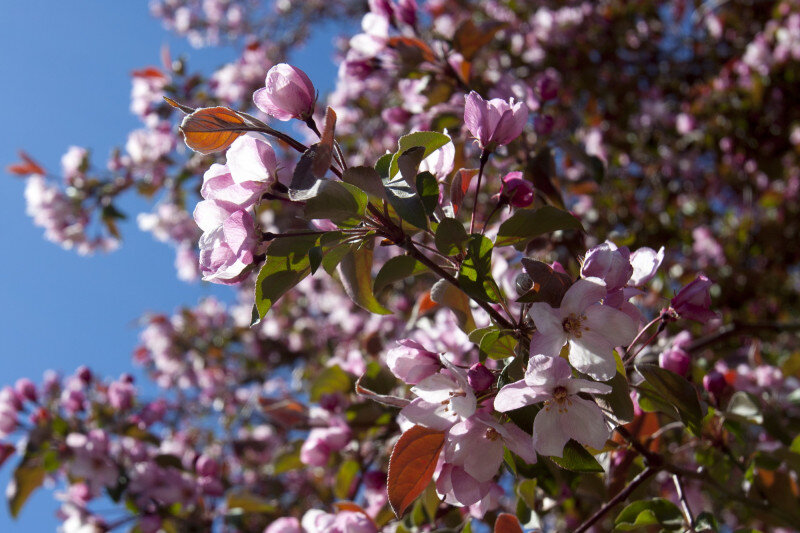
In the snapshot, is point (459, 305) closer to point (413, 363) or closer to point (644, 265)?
point (413, 363)

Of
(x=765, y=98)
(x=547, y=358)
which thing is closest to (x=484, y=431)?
(x=547, y=358)

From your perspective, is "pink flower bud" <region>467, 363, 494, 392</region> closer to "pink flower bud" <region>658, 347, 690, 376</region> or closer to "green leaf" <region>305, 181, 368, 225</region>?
"green leaf" <region>305, 181, 368, 225</region>

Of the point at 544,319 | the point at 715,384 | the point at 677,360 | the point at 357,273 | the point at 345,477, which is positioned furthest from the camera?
the point at 345,477

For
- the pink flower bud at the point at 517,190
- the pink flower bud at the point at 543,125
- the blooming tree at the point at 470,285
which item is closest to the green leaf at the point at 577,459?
the blooming tree at the point at 470,285

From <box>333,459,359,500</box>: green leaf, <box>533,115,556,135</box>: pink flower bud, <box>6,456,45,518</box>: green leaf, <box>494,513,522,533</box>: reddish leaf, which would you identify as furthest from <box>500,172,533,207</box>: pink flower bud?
<box>6,456,45,518</box>: green leaf

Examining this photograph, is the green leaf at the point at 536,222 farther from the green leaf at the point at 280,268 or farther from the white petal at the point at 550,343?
the green leaf at the point at 280,268

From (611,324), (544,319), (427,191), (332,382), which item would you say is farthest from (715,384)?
(332,382)

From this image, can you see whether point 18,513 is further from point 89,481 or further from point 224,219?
point 224,219
